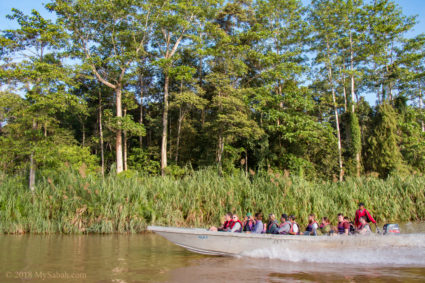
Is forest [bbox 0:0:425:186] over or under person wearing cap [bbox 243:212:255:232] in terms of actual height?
over

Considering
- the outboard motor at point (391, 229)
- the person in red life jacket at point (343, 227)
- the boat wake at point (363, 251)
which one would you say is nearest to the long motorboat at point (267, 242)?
the boat wake at point (363, 251)

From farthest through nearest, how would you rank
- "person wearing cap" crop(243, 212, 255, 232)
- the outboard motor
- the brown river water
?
"person wearing cap" crop(243, 212, 255, 232) → the outboard motor → the brown river water

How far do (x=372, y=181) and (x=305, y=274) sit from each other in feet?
32.7

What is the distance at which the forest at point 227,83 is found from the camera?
818 inches

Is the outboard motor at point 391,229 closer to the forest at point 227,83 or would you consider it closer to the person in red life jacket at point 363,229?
the person in red life jacket at point 363,229

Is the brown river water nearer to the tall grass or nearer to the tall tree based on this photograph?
the tall grass

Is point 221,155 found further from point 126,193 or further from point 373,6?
point 373,6

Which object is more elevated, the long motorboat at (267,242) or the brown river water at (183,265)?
the long motorboat at (267,242)

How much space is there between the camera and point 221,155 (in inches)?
883

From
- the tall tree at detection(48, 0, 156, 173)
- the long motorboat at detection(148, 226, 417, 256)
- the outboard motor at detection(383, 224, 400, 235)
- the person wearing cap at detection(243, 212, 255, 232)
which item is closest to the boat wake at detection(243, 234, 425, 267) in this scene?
the long motorboat at detection(148, 226, 417, 256)

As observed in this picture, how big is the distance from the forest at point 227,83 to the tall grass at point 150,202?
536 cm

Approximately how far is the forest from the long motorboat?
11.2 metres

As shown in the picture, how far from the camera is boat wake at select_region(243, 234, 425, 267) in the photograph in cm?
766

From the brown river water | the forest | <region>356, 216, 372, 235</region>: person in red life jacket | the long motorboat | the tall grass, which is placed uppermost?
the forest
